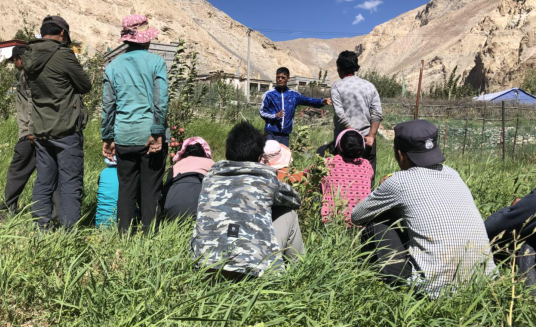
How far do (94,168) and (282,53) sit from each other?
3396 inches

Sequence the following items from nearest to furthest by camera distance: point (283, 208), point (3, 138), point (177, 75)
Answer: point (283, 208) → point (177, 75) → point (3, 138)

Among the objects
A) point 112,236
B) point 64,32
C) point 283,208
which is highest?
point 64,32

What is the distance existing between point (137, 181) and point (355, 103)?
2333 mm

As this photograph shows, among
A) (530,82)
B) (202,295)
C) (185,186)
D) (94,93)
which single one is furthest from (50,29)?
(530,82)

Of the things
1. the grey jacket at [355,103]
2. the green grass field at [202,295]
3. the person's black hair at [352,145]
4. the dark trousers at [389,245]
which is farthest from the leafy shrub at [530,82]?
the green grass field at [202,295]

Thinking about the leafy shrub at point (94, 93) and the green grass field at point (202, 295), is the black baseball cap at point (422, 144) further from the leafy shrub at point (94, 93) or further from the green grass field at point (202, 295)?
the leafy shrub at point (94, 93)

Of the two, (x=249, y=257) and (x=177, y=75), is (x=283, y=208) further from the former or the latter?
(x=177, y=75)

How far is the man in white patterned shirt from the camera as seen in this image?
2.04 metres

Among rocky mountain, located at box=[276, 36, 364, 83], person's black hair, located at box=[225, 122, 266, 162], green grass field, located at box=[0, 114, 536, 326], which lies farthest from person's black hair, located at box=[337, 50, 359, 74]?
rocky mountain, located at box=[276, 36, 364, 83]

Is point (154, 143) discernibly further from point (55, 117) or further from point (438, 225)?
point (438, 225)

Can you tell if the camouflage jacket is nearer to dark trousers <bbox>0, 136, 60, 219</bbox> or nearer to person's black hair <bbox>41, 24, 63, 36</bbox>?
person's black hair <bbox>41, 24, 63, 36</bbox>

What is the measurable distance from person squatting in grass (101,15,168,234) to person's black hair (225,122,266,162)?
2.66ft

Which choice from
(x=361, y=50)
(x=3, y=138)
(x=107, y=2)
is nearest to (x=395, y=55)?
(x=361, y=50)

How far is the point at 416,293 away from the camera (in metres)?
1.94
